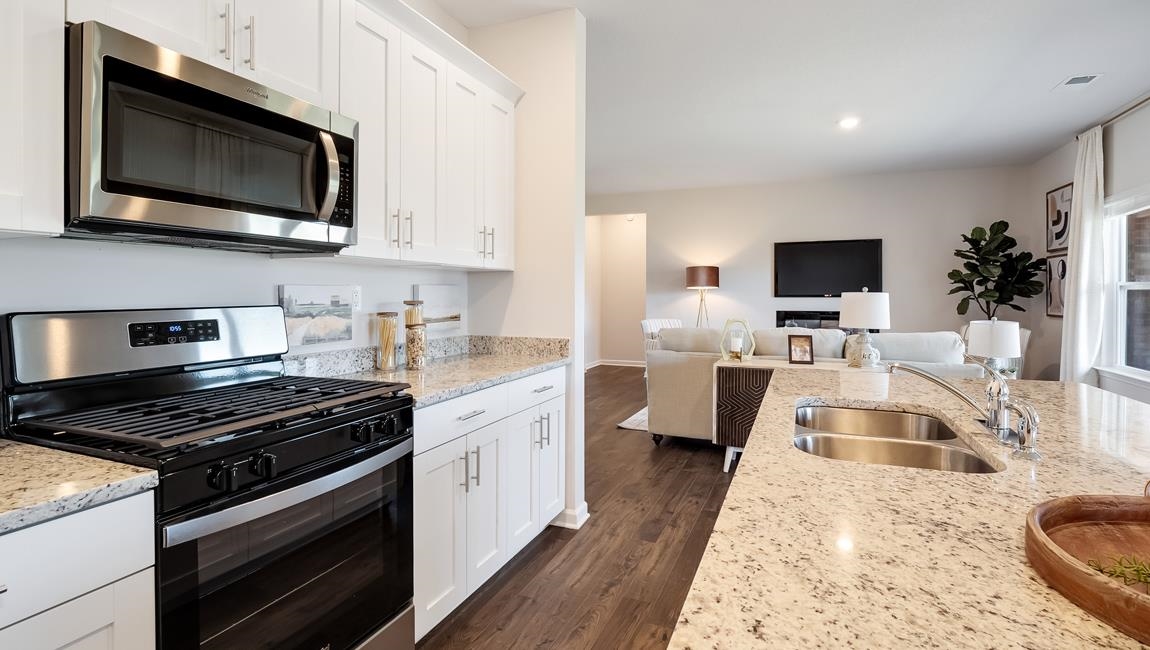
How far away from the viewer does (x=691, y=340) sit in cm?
436

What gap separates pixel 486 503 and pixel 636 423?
3142 millimetres

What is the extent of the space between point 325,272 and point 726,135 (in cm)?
401

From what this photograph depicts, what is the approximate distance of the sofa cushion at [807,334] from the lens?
13.2ft

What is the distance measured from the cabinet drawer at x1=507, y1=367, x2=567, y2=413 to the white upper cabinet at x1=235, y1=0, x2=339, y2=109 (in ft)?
4.17

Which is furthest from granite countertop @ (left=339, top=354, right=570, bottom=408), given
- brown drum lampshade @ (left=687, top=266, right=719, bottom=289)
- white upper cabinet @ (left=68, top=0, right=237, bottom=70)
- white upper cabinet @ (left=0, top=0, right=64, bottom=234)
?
brown drum lampshade @ (left=687, top=266, right=719, bottom=289)

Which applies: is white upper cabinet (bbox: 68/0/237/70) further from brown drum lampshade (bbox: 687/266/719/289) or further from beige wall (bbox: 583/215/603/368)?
beige wall (bbox: 583/215/603/368)

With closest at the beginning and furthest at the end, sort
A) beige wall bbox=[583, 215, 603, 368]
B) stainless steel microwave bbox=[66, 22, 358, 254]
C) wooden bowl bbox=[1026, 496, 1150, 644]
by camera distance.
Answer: wooden bowl bbox=[1026, 496, 1150, 644] < stainless steel microwave bbox=[66, 22, 358, 254] < beige wall bbox=[583, 215, 603, 368]

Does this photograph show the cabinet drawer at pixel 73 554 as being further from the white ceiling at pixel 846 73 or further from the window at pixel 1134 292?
the window at pixel 1134 292

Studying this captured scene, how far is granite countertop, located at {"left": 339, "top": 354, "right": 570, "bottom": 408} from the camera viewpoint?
1.93 m

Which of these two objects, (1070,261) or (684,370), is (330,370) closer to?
(684,370)

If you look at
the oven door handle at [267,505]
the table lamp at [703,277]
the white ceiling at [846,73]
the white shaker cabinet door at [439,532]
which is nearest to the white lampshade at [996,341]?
the white ceiling at [846,73]

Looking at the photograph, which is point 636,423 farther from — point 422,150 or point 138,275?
point 138,275

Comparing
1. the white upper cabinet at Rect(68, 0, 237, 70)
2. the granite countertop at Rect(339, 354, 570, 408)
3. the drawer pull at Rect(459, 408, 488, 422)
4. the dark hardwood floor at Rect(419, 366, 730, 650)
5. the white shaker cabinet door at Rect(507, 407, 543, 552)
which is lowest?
the dark hardwood floor at Rect(419, 366, 730, 650)

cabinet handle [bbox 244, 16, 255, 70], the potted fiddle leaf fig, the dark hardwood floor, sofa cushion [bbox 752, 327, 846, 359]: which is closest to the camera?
cabinet handle [bbox 244, 16, 255, 70]
